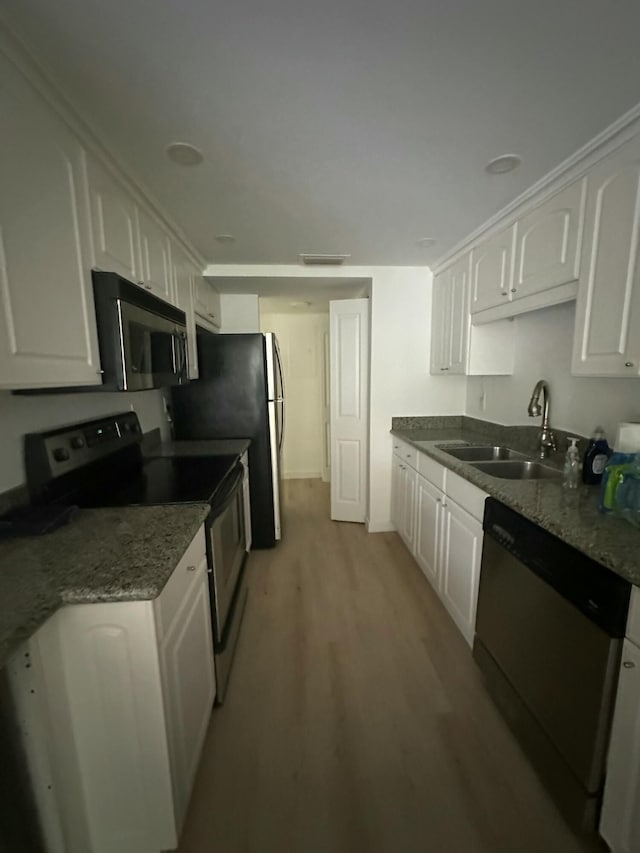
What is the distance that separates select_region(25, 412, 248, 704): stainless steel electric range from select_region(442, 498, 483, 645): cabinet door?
3.89ft

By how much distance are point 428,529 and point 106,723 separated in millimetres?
1848

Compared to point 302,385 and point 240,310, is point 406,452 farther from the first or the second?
point 302,385

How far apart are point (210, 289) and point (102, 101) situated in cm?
186

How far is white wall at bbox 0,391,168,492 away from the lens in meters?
1.19

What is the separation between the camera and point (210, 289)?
292 cm

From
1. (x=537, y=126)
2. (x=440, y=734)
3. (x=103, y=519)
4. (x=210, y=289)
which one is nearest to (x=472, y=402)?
(x=537, y=126)

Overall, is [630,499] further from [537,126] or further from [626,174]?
[537,126]

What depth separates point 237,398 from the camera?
8.77 ft

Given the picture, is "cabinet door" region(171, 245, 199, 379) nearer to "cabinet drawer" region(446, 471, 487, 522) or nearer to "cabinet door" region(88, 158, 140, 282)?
"cabinet door" region(88, 158, 140, 282)

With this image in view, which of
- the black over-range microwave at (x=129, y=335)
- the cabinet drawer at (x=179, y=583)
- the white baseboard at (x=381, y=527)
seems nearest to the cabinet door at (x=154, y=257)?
the black over-range microwave at (x=129, y=335)

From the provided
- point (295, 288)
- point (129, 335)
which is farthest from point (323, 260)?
point (129, 335)

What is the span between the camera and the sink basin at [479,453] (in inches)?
89.4

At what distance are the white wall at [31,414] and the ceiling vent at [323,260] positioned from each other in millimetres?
1635

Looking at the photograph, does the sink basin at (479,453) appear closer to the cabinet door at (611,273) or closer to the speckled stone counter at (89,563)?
the cabinet door at (611,273)
